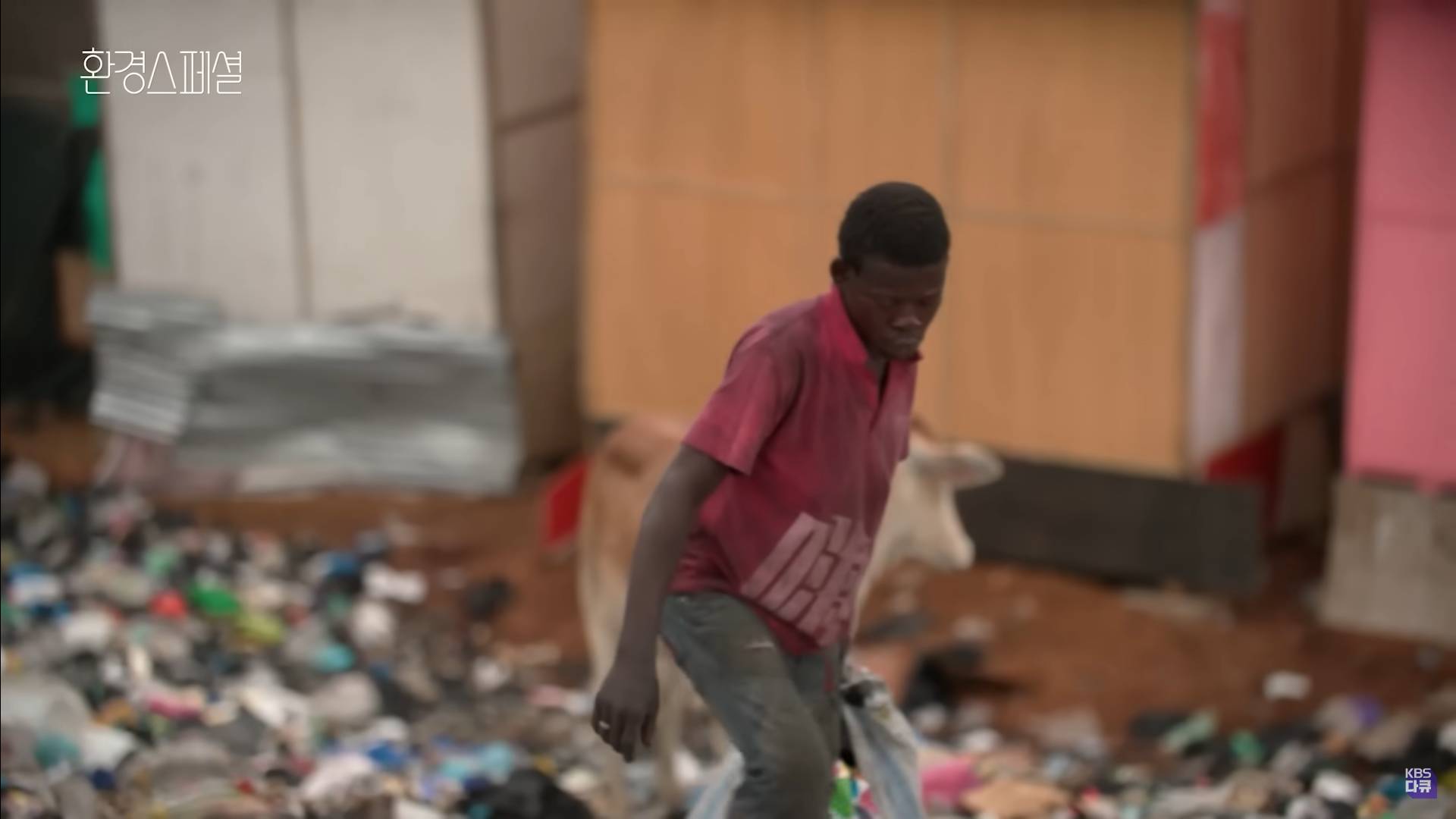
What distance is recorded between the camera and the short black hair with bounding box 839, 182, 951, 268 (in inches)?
159

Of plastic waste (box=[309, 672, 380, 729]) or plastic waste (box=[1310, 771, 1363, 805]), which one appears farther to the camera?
plastic waste (box=[309, 672, 380, 729])

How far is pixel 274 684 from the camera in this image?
786cm

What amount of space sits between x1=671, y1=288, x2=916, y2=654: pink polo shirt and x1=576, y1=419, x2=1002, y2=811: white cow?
1.53m

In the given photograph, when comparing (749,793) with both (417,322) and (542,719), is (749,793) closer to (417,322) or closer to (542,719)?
(542,719)

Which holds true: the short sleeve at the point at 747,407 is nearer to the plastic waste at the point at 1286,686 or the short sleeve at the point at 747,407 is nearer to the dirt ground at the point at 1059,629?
the dirt ground at the point at 1059,629

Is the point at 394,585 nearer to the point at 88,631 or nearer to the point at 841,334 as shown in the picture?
the point at 88,631

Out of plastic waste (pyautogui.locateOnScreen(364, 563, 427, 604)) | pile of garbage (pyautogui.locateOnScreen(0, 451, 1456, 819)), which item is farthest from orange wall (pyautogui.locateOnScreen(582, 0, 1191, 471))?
plastic waste (pyautogui.locateOnScreen(364, 563, 427, 604))

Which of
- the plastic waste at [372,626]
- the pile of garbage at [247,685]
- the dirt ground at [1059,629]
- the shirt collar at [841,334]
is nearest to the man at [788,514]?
the shirt collar at [841,334]

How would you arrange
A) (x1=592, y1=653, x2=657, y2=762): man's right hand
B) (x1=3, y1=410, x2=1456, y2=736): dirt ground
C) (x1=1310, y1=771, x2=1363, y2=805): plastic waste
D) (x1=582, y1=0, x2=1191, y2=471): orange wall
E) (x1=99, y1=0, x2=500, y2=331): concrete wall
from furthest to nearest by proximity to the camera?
(x1=99, y1=0, x2=500, y2=331): concrete wall
(x1=582, y1=0, x2=1191, y2=471): orange wall
(x1=3, y1=410, x2=1456, y2=736): dirt ground
(x1=1310, y1=771, x2=1363, y2=805): plastic waste
(x1=592, y1=653, x2=657, y2=762): man's right hand

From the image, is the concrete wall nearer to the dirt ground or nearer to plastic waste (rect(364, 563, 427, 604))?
the dirt ground

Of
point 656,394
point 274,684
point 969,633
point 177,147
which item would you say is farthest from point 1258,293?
point 177,147

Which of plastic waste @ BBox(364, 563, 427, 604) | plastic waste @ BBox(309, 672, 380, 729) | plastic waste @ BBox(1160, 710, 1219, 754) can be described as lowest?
plastic waste @ BBox(1160, 710, 1219, 754)

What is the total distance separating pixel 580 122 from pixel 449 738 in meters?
3.92

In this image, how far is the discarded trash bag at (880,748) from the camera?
4.70 m
